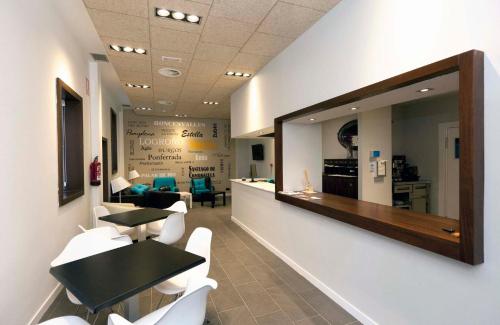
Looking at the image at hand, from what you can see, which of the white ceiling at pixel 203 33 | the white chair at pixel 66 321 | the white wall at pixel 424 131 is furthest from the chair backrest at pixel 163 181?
the white chair at pixel 66 321

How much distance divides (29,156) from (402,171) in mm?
6347

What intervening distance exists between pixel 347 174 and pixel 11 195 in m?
4.66

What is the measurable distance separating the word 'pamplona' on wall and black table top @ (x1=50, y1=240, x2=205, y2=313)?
25.3ft

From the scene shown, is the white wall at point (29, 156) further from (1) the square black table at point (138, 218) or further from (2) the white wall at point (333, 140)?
(2) the white wall at point (333, 140)

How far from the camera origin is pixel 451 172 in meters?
5.08

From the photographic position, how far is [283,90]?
3707 millimetres

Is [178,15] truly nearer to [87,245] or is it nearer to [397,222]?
[87,245]

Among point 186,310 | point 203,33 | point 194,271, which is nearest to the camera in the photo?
point 186,310

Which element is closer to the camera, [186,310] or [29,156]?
[186,310]

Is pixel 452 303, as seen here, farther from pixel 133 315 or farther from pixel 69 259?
pixel 69 259

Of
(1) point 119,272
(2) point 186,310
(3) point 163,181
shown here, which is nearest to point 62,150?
(1) point 119,272

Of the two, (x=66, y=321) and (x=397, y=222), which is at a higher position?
(x=397, y=222)

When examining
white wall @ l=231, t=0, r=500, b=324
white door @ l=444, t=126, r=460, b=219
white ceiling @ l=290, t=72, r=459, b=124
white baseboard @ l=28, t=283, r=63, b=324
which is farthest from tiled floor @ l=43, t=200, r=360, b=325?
white door @ l=444, t=126, r=460, b=219

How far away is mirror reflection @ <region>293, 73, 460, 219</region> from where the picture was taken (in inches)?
155
